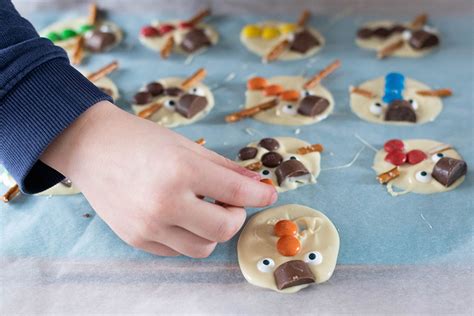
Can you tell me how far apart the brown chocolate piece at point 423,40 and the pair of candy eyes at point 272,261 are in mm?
615

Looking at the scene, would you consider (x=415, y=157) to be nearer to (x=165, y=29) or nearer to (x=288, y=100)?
(x=288, y=100)

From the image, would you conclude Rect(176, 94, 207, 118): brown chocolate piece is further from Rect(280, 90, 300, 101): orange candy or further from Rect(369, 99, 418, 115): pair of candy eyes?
Rect(369, 99, 418, 115): pair of candy eyes

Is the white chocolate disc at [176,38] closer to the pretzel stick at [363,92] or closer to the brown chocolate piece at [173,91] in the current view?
the brown chocolate piece at [173,91]

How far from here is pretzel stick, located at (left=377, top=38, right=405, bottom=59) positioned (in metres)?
1.25

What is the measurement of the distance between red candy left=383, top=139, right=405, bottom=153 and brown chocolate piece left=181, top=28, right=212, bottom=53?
0.48m

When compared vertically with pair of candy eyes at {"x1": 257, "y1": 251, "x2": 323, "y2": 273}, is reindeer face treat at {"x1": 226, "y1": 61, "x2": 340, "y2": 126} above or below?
below

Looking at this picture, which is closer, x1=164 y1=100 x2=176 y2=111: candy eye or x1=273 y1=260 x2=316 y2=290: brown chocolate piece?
x1=273 y1=260 x2=316 y2=290: brown chocolate piece

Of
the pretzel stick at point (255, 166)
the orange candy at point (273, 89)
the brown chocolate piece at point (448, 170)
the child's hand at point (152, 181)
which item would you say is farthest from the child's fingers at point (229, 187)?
the orange candy at point (273, 89)

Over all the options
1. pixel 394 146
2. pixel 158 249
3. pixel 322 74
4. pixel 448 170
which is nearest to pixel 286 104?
pixel 322 74

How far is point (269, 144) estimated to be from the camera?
103 cm

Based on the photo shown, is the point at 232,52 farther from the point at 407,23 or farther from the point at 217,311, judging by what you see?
the point at 217,311

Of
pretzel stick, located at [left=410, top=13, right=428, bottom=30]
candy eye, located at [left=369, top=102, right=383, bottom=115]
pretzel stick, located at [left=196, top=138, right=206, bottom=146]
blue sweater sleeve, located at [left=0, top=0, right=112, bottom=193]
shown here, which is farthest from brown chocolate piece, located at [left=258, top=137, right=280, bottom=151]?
pretzel stick, located at [left=410, top=13, right=428, bottom=30]

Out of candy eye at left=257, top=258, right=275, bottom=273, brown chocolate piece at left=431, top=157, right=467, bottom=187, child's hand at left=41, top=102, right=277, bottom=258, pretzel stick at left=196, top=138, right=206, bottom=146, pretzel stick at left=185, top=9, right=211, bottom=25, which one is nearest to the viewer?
child's hand at left=41, top=102, right=277, bottom=258

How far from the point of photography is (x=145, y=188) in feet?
2.35
